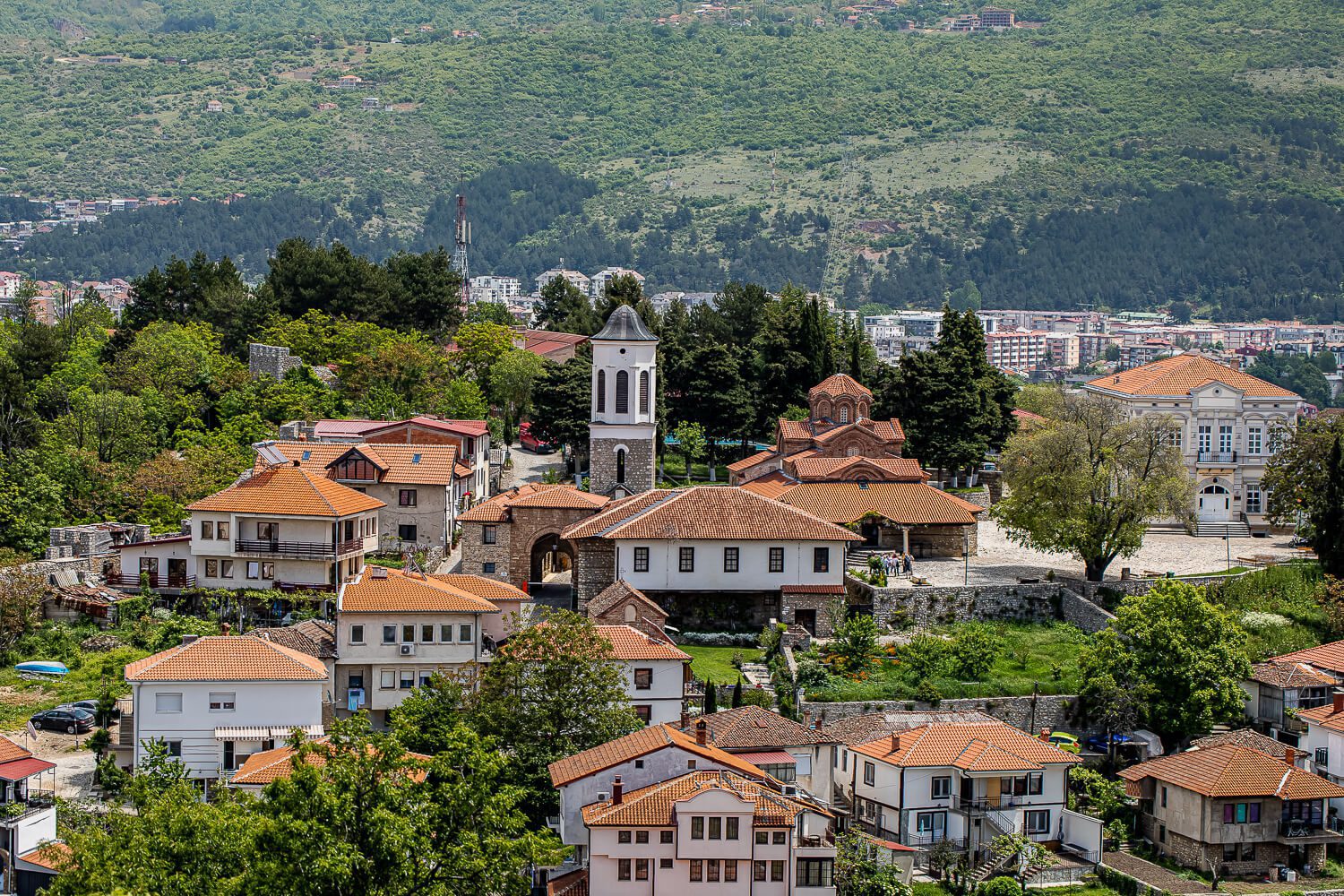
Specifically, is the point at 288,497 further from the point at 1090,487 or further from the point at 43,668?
the point at 1090,487

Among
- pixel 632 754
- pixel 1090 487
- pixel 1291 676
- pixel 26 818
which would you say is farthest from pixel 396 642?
pixel 1291 676

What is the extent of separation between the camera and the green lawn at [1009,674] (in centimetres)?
5309

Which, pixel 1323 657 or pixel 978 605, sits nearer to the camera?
pixel 1323 657

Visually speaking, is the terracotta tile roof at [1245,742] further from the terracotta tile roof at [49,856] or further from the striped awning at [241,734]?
the terracotta tile roof at [49,856]

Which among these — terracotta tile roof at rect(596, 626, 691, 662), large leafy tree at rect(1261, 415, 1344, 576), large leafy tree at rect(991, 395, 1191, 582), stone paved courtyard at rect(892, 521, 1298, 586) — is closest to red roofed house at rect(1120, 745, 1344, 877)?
large leafy tree at rect(991, 395, 1191, 582)

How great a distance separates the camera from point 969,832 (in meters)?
47.8

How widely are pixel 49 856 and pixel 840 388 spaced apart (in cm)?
Answer: 4140

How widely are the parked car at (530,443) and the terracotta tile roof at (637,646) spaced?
28.9 metres

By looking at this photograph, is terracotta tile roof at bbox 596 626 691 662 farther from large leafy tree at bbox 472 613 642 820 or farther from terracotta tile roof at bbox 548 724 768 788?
terracotta tile roof at bbox 548 724 768 788

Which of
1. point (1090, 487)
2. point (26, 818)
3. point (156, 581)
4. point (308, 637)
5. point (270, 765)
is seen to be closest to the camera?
point (26, 818)

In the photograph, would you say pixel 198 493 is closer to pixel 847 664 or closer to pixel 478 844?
pixel 847 664

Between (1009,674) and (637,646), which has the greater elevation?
(637,646)

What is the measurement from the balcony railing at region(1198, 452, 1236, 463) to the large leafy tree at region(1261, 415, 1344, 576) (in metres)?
3.48

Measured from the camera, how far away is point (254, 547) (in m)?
60.1
